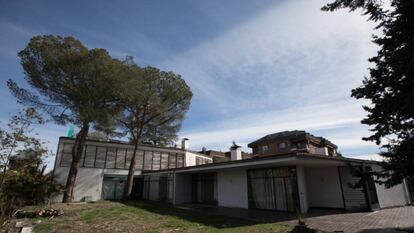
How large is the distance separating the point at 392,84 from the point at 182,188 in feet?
49.8

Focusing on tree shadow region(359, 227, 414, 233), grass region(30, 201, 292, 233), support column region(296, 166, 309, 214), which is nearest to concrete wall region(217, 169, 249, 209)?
support column region(296, 166, 309, 214)

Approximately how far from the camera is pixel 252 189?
13727 millimetres

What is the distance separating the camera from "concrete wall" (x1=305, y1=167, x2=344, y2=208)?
512 inches

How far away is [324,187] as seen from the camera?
44.6 feet

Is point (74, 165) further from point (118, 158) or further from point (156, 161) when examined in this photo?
point (156, 161)

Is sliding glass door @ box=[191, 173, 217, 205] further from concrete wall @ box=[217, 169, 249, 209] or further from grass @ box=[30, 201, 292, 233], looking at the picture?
grass @ box=[30, 201, 292, 233]

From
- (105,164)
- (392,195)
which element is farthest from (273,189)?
(105,164)

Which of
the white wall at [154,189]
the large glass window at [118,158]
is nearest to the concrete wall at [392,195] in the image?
the white wall at [154,189]

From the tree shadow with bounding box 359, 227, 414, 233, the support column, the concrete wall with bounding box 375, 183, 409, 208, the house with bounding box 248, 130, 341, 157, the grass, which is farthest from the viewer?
the house with bounding box 248, 130, 341, 157

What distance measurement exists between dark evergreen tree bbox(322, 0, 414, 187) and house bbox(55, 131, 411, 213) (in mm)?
1250

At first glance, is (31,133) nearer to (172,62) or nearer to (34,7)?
(34,7)

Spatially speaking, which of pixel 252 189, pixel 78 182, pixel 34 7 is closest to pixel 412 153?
pixel 252 189

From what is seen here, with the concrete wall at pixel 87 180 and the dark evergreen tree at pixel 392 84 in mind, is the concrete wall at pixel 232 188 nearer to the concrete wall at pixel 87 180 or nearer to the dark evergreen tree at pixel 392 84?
the dark evergreen tree at pixel 392 84

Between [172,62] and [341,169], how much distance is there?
11.0 meters
